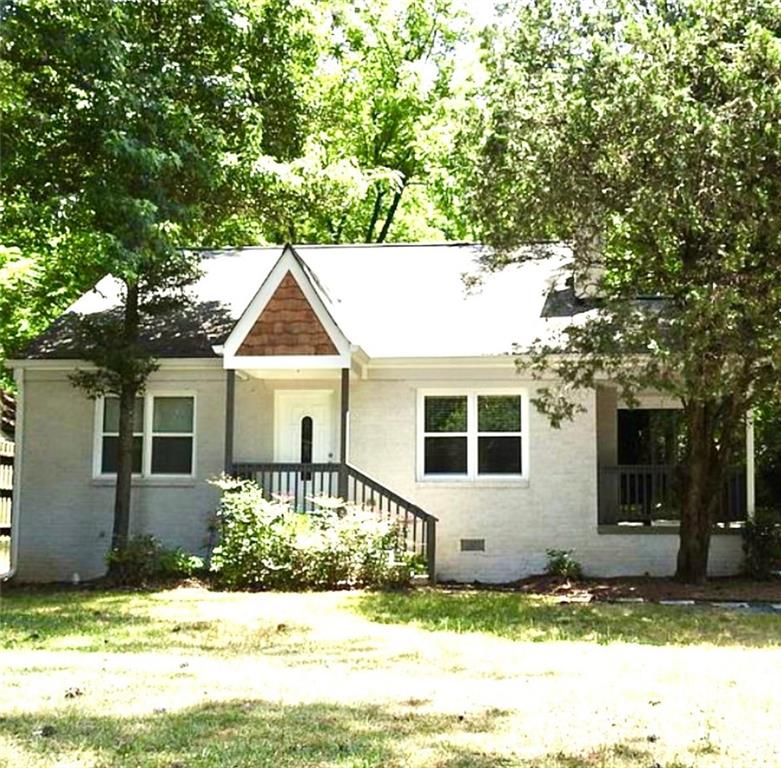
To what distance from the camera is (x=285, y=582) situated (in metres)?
15.0

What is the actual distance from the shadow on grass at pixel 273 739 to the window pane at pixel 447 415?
34.6 ft

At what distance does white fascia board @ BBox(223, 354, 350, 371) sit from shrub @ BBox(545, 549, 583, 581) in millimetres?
4297

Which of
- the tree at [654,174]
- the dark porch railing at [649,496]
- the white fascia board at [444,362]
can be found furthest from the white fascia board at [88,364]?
the dark porch railing at [649,496]

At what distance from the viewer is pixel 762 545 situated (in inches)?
642

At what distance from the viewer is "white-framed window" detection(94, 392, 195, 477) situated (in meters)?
17.6

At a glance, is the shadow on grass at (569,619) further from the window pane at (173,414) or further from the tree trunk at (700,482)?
the window pane at (173,414)

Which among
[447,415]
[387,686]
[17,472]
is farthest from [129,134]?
[387,686]

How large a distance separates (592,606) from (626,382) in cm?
276

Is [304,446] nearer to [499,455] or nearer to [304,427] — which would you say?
[304,427]

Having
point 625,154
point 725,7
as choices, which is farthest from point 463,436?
point 725,7

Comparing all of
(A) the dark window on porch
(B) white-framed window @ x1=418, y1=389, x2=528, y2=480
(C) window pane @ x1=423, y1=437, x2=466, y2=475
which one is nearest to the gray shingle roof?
(B) white-framed window @ x1=418, y1=389, x2=528, y2=480

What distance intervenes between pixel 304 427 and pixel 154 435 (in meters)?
2.41

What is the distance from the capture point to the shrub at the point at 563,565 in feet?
53.6

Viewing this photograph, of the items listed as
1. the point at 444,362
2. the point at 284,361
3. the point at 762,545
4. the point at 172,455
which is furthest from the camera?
the point at 172,455
